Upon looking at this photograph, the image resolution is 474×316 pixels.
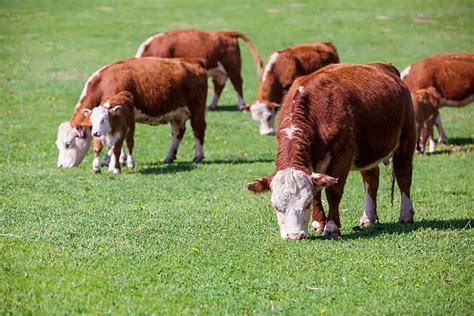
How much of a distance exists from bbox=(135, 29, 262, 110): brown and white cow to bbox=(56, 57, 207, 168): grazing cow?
25.1 feet

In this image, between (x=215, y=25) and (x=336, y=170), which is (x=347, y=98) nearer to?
(x=336, y=170)

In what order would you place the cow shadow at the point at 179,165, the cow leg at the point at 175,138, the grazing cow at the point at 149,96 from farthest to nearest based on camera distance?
1. the cow leg at the point at 175,138
2. the grazing cow at the point at 149,96
3. the cow shadow at the point at 179,165

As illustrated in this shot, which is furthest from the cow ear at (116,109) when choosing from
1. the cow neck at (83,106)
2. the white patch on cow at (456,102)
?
the white patch on cow at (456,102)

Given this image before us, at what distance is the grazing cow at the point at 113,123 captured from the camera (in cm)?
1645

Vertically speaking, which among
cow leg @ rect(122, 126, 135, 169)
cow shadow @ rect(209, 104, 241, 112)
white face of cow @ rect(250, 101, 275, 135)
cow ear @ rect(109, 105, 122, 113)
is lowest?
cow shadow @ rect(209, 104, 241, 112)

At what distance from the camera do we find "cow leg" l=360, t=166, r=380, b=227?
A: 11922 millimetres

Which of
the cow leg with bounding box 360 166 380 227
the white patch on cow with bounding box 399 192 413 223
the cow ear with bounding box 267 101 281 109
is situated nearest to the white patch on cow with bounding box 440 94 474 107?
the cow ear with bounding box 267 101 281 109

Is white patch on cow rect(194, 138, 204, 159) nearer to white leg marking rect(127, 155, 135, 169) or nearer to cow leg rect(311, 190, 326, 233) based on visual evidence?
white leg marking rect(127, 155, 135, 169)

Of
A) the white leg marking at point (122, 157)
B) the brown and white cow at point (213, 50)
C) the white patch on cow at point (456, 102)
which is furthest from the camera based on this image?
the brown and white cow at point (213, 50)

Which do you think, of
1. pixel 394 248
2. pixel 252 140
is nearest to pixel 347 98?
pixel 394 248

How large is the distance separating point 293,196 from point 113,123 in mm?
7525

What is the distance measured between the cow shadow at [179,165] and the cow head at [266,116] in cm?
409

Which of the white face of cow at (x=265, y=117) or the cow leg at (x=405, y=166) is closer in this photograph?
the cow leg at (x=405, y=166)

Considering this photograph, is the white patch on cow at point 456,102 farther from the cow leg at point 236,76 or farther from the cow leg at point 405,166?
the cow leg at point 405,166
